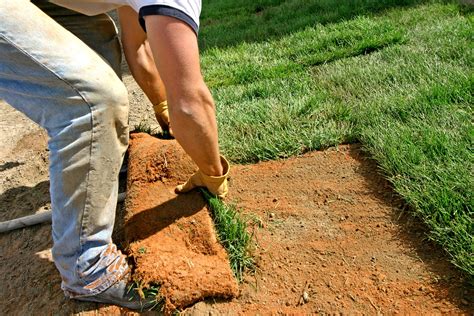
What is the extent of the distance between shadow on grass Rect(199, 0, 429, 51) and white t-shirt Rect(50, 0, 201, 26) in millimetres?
3226

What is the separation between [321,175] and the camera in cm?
248

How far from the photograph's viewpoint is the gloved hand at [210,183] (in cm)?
217

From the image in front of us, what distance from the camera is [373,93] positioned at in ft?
10.4

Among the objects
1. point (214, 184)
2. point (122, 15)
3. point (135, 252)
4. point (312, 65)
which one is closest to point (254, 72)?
point (312, 65)

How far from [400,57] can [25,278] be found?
3.29m

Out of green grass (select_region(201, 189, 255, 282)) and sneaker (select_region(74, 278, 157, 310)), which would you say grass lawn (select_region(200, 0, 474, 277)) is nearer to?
green grass (select_region(201, 189, 255, 282))

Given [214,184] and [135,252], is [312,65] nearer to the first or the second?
[214,184]

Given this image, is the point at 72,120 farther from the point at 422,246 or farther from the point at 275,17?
the point at 275,17

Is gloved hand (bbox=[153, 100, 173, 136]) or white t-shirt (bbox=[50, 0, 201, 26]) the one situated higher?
white t-shirt (bbox=[50, 0, 201, 26])

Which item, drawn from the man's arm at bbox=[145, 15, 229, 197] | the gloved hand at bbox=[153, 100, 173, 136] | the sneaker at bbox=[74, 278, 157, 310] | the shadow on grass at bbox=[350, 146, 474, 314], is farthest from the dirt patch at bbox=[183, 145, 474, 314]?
the gloved hand at bbox=[153, 100, 173, 136]

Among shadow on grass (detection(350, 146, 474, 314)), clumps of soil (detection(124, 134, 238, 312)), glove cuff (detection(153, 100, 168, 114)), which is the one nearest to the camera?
shadow on grass (detection(350, 146, 474, 314))

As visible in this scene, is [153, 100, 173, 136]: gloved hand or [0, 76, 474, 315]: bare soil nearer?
[0, 76, 474, 315]: bare soil

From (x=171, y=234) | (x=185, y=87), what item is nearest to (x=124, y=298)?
(x=171, y=234)

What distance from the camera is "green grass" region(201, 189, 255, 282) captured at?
1999 mm
